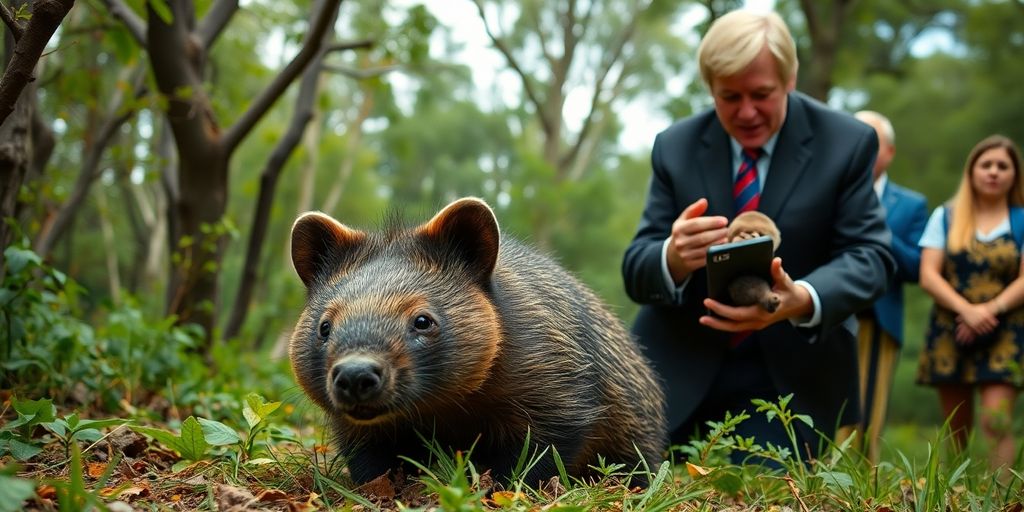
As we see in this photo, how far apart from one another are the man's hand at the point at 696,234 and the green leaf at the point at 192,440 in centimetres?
269

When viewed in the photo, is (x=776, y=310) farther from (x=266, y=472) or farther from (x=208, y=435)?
(x=208, y=435)

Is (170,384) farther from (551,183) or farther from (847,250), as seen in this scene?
(551,183)

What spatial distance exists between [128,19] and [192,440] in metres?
4.61

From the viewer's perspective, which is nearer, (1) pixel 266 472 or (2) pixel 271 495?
(2) pixel 271 495

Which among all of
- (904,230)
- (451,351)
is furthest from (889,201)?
(451,351)

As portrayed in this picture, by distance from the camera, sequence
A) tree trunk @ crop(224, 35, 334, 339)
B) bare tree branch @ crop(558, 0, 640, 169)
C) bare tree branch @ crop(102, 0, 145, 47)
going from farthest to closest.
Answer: bare tree branch @ crop(558, 0, 640, 169) → tree trunk @ crop(224, 35, 334, 339) → bare tree branch @ crop(102, 0, 145, 47)

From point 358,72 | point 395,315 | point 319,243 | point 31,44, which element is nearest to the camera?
point 31,44

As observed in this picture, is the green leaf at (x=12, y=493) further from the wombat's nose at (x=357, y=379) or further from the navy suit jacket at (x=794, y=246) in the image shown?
the navy suit jacket at (x=794, y=246)

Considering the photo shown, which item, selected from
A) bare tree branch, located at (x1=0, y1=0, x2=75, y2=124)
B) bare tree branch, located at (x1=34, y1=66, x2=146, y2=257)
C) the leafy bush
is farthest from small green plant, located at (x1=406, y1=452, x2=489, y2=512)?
bare tree branch, located at (x1=34, y1=66, x2=146, y2=257)

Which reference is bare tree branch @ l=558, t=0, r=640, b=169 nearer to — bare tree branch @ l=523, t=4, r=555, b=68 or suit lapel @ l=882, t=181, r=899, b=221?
bare tree branch @ l=523, t=4, r=555, b=68

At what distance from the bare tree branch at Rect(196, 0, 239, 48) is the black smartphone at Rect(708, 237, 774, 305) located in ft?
17.9

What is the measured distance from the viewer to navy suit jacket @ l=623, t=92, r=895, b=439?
17.3 ft

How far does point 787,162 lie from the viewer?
536cm

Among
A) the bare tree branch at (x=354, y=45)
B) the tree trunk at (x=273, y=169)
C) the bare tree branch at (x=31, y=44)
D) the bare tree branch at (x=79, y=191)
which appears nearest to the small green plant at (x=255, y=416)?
the bare tree branch at (x=31, y=44)
